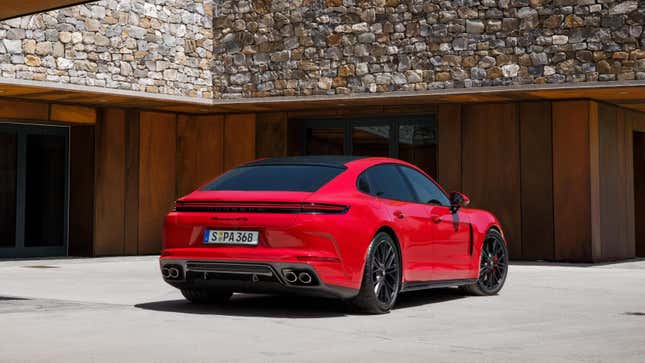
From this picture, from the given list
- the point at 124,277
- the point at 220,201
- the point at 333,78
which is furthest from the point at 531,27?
the point at 220,201

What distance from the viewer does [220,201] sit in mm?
8867

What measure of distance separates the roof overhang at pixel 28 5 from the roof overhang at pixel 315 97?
21.2 feet

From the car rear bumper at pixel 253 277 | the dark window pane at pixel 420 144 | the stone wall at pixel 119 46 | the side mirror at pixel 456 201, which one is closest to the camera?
the car rear bumper at pixel 253 277

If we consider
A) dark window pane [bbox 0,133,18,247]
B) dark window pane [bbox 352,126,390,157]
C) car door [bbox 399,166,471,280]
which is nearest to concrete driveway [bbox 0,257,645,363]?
car door [bbox 399,166,471,280]

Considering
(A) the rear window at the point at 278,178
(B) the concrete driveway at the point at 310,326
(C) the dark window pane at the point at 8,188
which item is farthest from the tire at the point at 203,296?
(C) the dark window pane at the point at 8,188

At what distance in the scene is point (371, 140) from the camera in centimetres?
2102

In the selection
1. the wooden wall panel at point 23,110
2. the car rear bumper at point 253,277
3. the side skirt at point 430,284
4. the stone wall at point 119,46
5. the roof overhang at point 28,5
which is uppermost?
the stone wall at point 119,46

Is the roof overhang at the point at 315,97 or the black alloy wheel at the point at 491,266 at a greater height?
the roof overhang at the point at 315,97

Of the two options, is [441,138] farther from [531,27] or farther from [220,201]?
[220,201]

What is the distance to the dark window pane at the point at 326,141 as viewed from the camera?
21328mm

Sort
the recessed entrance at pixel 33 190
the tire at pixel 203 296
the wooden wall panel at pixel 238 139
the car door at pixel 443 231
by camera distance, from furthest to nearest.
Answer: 1. the wooden wall panel at pixel 238 139
2. the recessed entrance at pixel 33 190
3. the car door at pixel 443 231
4. the tire at pixel 203 296

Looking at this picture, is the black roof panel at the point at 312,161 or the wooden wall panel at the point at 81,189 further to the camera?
the wooden wall panel at the point at 81,189

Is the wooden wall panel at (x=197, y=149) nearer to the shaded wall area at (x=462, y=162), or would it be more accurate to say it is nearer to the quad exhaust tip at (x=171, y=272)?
the shaded wall area at (x=462, y=162)

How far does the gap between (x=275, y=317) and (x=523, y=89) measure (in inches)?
409
